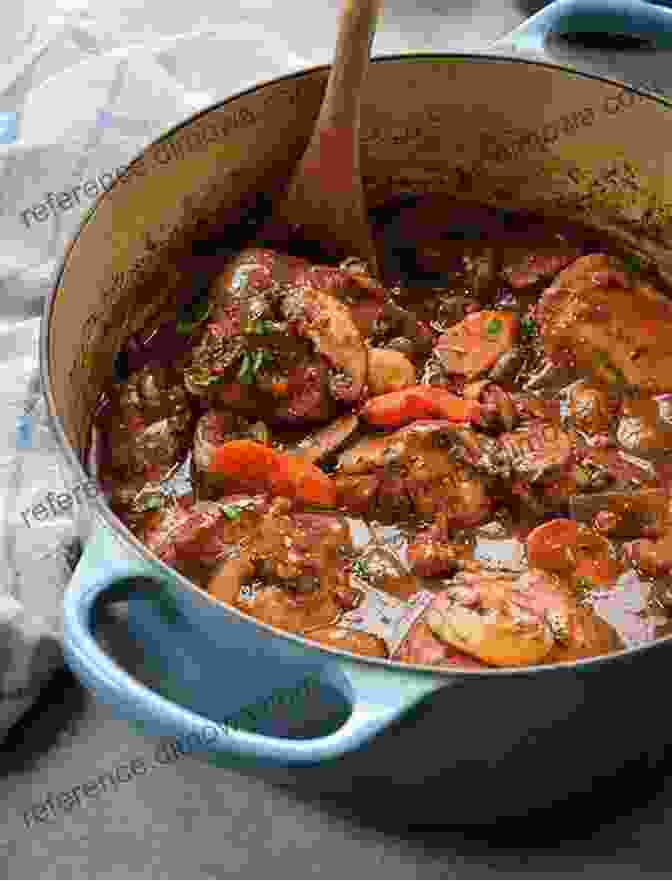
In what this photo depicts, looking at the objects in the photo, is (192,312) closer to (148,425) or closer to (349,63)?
(148,425)

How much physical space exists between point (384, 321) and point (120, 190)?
0.59 meters

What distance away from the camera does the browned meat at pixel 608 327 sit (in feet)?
8.43

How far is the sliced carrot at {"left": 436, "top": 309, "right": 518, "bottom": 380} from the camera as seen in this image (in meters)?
2.54

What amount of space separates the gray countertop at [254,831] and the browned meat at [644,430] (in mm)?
619

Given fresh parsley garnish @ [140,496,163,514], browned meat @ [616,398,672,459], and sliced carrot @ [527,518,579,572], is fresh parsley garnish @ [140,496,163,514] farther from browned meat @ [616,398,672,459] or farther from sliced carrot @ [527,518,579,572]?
browned meat @ [616,398,672,459]

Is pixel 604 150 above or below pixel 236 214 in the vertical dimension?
above

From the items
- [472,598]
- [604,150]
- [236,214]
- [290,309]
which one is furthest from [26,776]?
[604,150]

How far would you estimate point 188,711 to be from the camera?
5.41 ft

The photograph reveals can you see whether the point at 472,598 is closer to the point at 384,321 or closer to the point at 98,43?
the point at 384,321

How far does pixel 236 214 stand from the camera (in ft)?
9.10

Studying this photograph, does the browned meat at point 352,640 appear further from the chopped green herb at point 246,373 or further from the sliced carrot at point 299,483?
the chopped green herb at point 246,373

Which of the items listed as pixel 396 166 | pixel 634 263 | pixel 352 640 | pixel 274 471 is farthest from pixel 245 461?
pixel 634 263

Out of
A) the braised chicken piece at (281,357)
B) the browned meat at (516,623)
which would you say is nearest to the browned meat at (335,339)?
the braised chicken piece at (281,357)

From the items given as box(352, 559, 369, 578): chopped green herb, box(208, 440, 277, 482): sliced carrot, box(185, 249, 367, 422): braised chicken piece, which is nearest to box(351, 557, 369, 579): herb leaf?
box(352, 559, 369, 578): chopped green herb
